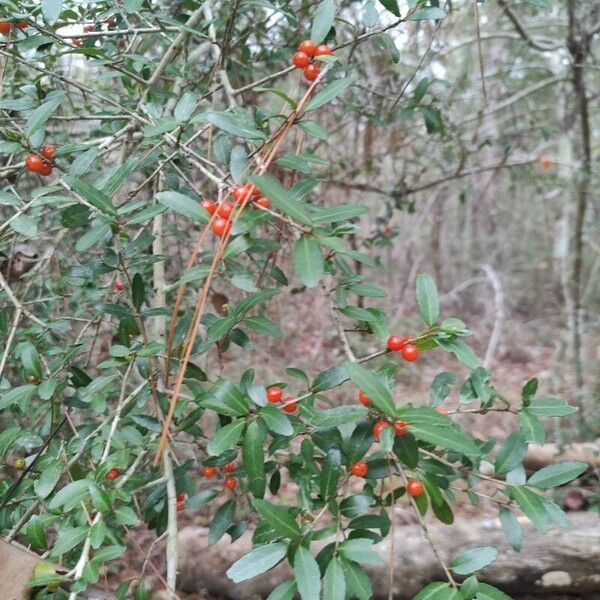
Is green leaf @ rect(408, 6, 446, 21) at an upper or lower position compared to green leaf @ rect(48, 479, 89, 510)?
upper

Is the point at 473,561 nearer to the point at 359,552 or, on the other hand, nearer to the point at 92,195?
the point at 359,552

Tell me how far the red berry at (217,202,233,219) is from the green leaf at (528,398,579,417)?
0.68 metres

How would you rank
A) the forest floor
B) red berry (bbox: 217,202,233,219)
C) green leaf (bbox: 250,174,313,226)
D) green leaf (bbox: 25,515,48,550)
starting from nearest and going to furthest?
1. green leaf (bbox: 250,174,313,226)
2. red berry (bbox: 217,202,233,219)
3. green leaf (bbox: 25,515,48,550)
4. the forest floor

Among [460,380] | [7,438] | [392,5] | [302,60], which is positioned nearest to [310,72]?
[302,60]

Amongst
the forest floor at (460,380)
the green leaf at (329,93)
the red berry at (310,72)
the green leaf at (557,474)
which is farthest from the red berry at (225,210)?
the forest floor at (460,380)

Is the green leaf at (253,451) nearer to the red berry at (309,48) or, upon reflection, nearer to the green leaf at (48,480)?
the green leaf at (48,480)

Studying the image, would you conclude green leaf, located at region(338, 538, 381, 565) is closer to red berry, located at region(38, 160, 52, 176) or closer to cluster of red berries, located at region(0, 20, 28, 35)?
red berry, located at region(38, 160, 52, 176)

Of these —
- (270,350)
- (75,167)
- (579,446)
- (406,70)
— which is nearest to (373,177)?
(406,70)

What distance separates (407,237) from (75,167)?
517 centimetres

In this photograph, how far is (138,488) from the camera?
1213mm

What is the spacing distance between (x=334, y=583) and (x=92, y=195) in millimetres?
801

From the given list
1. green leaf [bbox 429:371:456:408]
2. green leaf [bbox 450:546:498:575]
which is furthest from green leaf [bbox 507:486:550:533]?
green leaf [bbox 429:371:456:408]

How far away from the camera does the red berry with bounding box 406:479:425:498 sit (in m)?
1.01

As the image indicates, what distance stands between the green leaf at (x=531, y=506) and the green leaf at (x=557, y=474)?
0.13 ft
